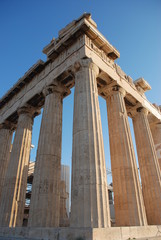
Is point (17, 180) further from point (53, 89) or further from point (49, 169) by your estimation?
point (53, 89)

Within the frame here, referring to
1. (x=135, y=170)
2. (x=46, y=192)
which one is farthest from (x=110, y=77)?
(x=46, y=192)

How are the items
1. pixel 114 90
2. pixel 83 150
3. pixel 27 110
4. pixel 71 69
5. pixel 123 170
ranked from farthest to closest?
1. pixel 27 110
2. pixel 114 90
3. pixel 71 69
4. pixel 123 170
5. pixel 83 150

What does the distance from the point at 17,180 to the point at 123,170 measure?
36.2 ft

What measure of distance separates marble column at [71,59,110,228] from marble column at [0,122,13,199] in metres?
15.7

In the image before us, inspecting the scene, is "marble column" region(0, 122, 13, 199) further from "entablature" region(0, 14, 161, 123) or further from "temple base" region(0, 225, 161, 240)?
"temple base" region(0, 225, 161, 240)

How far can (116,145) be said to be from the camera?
54.9 feet

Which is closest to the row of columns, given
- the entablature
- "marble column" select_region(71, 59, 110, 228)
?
"marble column" select_region(71, 59, 110, 228)

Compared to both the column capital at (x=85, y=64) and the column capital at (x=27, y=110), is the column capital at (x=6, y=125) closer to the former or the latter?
the column capital at (x=27, y=110)

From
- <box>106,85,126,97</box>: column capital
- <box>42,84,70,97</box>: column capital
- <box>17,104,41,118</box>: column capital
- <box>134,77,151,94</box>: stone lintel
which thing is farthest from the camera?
<box>134,77,151,94</box>: stone lintel

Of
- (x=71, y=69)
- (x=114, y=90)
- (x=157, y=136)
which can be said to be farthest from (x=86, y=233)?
(x=157, y=136)

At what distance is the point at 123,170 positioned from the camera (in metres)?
15.3

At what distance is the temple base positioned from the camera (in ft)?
25.6

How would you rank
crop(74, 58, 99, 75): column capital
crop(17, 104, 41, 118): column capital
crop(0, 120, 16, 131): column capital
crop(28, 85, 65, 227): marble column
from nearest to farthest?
crop(28, 85, 65, 227): marble column → crop(74, 58, 99, 75): column capital → crop(17, 104, 41, 118): column capital → crop(0, 120, 16, 131): column capital

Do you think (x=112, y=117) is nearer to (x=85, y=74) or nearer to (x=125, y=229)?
(x=85, y=74)
